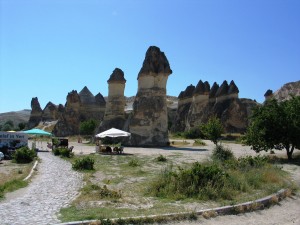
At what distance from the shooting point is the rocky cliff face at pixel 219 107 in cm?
5503

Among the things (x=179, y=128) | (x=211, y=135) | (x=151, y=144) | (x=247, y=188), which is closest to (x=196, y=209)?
(x=247, y=188)

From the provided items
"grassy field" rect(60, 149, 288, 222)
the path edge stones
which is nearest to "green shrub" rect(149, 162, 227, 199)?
"grassy field" rect(60, 149, 288, 222)

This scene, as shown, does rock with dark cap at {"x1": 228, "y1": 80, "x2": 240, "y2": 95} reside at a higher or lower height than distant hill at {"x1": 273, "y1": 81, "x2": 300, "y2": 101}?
lower

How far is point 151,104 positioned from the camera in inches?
1411

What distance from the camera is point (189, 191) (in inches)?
375

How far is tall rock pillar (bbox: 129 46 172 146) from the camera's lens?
35.5 m

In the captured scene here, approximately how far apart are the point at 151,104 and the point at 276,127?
698 inches

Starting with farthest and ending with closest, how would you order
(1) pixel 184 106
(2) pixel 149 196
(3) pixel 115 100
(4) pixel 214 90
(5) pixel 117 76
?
1. (1) pixel 184 106
2. (4) pixel 214 90
3. (5) pixel 117 76
4. (3) pixel 115 100
5. (2) pixel 149 196

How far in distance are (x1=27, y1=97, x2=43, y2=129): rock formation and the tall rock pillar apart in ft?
180

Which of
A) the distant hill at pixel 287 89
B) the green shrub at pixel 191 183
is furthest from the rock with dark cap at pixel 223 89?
the green shrub at pixel 191 183

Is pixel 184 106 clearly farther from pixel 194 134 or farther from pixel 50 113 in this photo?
pixel 50 113

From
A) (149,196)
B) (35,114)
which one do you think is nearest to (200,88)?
(35,114)

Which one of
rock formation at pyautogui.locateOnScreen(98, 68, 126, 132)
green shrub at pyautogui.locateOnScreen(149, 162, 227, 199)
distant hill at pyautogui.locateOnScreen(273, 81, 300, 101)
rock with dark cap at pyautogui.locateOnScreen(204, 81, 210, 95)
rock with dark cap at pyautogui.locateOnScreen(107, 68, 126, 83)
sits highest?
distant hill at pyautogui.locateOnScreen(273, 81, 300, 101)

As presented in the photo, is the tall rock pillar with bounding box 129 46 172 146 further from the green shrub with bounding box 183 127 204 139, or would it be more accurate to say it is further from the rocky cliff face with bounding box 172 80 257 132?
the rocky cliff face with bounding box 172 80 257 132
